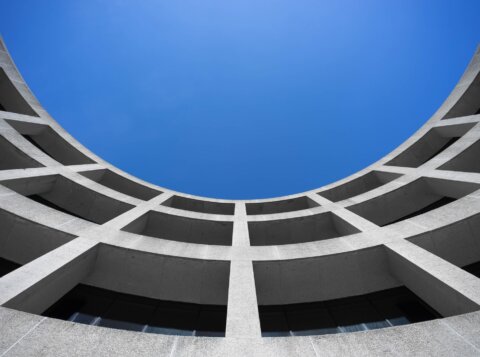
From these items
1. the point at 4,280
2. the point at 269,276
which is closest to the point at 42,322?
the point at 4,280

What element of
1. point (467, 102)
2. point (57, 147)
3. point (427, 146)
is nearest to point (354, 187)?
point (427, 146)

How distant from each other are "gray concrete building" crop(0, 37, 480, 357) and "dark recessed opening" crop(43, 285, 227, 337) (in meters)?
0.04

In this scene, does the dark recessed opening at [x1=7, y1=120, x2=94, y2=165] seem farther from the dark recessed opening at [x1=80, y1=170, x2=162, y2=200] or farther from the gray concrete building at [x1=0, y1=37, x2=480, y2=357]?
the dark recessed opening at [x1=80, y1=170, x2=162, y2=200]

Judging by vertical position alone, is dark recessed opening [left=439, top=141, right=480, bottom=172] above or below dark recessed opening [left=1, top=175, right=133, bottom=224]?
above

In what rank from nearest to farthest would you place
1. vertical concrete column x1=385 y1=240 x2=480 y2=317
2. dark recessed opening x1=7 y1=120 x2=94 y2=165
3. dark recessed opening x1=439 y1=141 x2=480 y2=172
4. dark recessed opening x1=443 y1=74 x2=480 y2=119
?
vertical concrete column x1=385 y1=240 x2=480 y2=317 → dark recessed opening x1=439 y1=141 x2=480 y2=172 → dark recessed opening x1=7 y1=120 x2=94 y2=165 → dark recessed opening x1=443 y1=74 x2=480 y2=119

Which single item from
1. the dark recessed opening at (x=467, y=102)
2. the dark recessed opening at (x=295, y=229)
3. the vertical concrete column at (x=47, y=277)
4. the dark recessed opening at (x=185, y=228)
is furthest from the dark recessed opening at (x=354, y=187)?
the vertical concrete column at (x=47, y=277)

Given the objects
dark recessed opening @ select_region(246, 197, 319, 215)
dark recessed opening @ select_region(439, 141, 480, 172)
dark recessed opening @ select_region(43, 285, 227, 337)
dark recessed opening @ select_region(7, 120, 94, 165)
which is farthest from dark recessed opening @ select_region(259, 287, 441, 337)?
dark recessed opening @ select_region(7, 120, 94, 165)

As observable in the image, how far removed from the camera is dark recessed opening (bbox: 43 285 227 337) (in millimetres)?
8242

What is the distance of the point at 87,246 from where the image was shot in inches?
329

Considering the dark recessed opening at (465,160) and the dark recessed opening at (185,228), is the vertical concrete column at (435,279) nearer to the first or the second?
the dark recessed opening at (465,160)

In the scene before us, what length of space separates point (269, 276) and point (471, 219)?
730 cm

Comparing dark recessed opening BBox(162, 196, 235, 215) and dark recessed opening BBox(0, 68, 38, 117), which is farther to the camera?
dark recessed opening BBox(162, 196, 235, 215)

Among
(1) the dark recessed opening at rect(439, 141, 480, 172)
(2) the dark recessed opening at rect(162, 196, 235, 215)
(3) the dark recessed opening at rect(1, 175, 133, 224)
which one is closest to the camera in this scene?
(1) the dark recessed opening at rect(439, 141, 480, 172)

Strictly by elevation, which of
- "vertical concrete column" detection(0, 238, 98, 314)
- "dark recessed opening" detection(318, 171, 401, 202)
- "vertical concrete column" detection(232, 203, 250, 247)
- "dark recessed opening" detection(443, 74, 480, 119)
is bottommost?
"vertical concrete column" detection(0, 238, 98, 314)
